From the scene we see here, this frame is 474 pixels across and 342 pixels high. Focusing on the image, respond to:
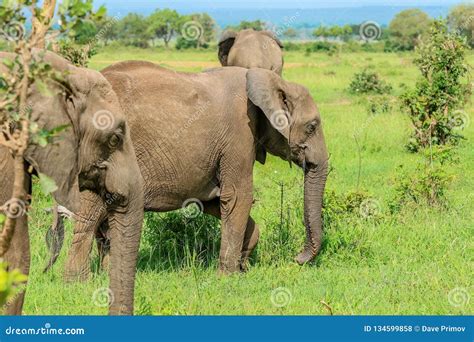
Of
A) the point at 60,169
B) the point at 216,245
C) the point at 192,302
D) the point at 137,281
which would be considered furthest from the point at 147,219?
the point at 60,169

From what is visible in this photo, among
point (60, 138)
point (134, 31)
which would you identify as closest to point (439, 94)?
point (60, 138)

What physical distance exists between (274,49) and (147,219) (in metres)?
5.16

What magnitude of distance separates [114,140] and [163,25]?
6720 cm

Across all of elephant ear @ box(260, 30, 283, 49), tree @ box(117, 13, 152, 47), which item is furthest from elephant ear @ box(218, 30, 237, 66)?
tree @ box(117, 13, 152, 47)

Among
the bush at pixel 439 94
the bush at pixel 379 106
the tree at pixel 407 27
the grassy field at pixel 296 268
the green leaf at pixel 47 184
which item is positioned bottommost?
the tree at pixel 407 27

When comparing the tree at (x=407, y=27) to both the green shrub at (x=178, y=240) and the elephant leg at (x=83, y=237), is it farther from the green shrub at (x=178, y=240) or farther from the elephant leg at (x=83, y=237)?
the elephant leg at (x=83, y=237)

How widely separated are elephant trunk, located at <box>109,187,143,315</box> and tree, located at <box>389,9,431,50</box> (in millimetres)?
48054

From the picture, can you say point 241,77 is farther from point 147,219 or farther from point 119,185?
point 119,185

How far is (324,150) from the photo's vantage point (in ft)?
24.6

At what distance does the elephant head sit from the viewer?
23.8 ft

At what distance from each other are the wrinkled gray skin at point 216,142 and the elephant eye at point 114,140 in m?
2.04

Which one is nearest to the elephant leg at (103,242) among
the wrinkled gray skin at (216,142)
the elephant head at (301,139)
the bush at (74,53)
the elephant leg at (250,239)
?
the wrinkled gray skin at (216,142)

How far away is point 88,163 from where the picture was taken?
4.50 m

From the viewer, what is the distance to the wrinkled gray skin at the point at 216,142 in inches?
262
